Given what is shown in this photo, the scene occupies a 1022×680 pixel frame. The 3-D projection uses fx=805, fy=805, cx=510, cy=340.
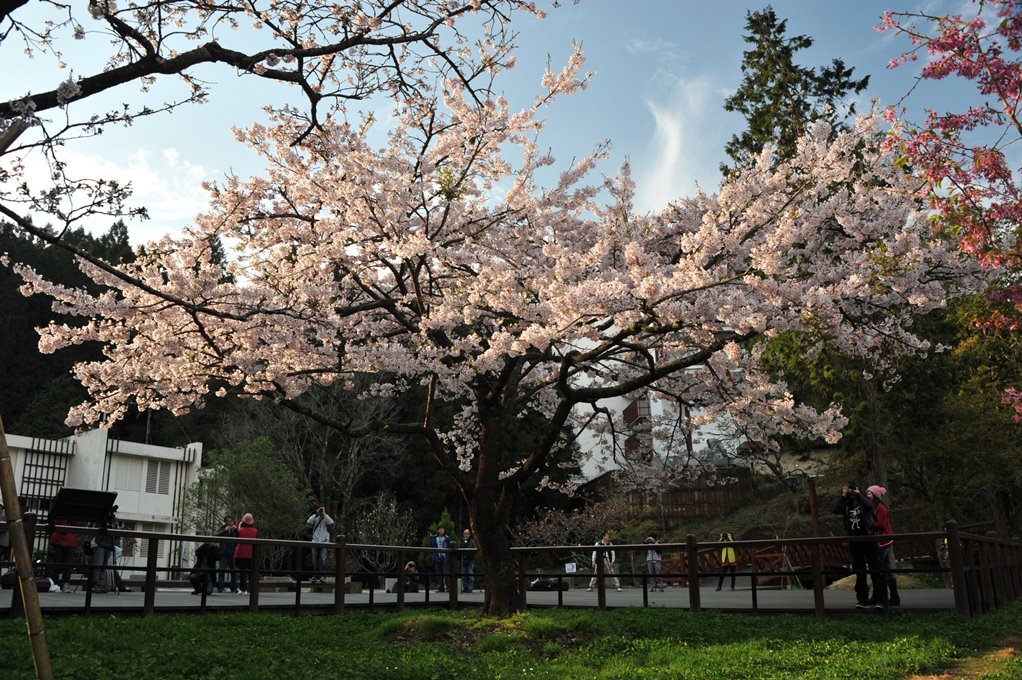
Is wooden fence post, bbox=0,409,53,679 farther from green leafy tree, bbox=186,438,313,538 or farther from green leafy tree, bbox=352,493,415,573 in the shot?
green leafy tree, bbox=352,493,415,573

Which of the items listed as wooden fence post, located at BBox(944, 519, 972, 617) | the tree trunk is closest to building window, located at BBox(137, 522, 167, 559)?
the tree trunk

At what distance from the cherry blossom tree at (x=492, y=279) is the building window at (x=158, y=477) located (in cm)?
1949

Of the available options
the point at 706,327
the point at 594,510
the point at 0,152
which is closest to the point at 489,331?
the point at 706,327

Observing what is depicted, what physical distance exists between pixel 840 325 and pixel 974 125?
2.74m

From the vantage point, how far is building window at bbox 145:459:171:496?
30250mm

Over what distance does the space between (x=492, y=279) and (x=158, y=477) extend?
2493cm

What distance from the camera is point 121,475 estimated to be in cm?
2895

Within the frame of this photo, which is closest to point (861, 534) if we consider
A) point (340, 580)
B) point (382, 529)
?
point (340, 580)

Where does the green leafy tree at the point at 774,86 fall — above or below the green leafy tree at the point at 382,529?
above

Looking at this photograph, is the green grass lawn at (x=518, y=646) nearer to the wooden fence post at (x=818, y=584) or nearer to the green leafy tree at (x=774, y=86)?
the wooden fence post at (x=818, y=584)

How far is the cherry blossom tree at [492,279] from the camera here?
31.4 ft

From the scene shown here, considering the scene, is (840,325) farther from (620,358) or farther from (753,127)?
(753,127)

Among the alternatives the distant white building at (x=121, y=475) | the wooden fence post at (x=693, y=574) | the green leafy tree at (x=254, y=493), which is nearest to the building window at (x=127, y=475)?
the distant white building at (x=121, y=475)

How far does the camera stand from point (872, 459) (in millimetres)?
19406
